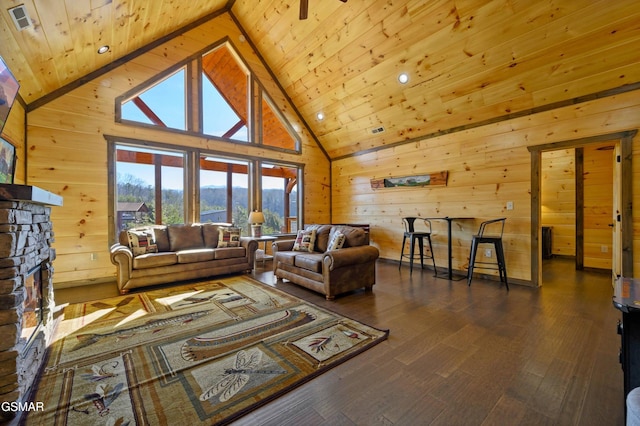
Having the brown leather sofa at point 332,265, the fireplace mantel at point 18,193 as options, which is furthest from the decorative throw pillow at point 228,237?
the fireplace mantel at point 18,193

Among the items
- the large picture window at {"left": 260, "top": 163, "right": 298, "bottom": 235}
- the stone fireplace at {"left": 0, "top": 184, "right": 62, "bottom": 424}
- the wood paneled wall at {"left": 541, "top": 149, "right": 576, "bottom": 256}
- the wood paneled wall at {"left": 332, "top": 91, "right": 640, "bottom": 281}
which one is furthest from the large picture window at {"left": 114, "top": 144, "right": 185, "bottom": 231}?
the wood paneled wall at {"left": 541, "top": 149, "right": 576, "bottom": 256}

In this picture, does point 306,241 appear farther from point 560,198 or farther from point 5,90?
point 560,198

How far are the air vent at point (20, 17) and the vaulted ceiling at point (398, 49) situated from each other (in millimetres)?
50

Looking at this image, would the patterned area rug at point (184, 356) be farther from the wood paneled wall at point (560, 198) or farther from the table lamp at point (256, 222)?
the wood paneled wall at point (560, 198)

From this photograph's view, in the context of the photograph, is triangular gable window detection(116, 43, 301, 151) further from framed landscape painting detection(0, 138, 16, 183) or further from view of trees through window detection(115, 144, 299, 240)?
framed landscape painting detection(0, 138, 16, 183)

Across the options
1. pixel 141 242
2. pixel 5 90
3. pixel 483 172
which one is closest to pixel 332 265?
pixel 141 242

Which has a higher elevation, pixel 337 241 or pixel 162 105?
pixel 162 105

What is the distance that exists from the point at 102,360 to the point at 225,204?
12.8 feet

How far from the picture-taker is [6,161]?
2.91m

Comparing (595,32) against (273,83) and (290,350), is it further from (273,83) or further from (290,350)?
(273,83)

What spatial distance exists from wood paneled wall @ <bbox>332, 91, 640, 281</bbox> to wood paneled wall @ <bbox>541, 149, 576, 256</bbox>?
2453 mm

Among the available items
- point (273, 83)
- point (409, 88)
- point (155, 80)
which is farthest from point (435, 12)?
point (155, 80)

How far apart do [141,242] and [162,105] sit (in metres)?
2.57

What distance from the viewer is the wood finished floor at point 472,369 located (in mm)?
1437
